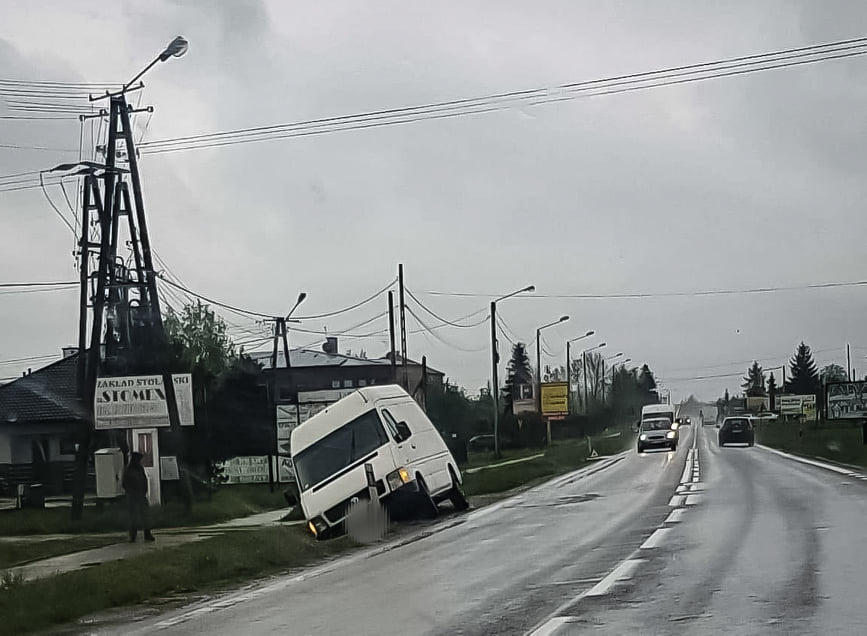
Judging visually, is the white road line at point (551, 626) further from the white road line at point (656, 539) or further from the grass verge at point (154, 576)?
the white road line at point (656, 539)

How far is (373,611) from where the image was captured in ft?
38.4

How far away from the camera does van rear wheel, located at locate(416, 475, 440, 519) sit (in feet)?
78.9

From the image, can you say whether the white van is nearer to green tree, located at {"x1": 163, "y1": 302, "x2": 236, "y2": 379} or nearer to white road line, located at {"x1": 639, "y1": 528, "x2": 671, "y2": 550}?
white road line, located at {"x1": 639, "y1": 528, "x2": 671, "y2": 550}

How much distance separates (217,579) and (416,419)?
32.5 feet

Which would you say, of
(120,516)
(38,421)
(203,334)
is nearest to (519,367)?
(203,334)

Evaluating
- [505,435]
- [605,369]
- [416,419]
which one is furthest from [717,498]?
[605,369]

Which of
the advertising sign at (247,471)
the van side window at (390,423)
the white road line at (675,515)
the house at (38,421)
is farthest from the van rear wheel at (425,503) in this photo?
the house at (38,421)

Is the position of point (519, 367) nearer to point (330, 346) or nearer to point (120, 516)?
point (330, 346)

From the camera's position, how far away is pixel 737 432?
7031cm

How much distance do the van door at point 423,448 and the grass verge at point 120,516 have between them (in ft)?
22.3

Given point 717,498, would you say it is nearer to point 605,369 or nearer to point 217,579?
point 217,579

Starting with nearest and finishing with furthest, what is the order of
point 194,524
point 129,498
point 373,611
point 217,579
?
point 373,611
point 217,579
point 129,498
point 194,524

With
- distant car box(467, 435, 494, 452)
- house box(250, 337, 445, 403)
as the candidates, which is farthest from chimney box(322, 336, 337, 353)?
distant car box(467, 435, 494, 452)

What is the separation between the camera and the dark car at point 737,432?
70312 mm
